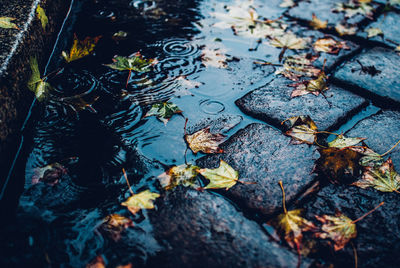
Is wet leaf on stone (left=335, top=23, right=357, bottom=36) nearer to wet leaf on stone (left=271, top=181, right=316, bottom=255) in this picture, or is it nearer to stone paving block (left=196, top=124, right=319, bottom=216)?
stone paving block (left=196, top=124, right=319, bottom=216)

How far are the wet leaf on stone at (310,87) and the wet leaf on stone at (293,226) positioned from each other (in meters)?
0.82

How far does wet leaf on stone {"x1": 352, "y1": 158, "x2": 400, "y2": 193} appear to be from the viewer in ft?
4.05

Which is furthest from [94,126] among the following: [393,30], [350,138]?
[393,30]

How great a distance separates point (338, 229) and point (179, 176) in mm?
696

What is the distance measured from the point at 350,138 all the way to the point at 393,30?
163cm

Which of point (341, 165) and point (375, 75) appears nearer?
point (341, 165)

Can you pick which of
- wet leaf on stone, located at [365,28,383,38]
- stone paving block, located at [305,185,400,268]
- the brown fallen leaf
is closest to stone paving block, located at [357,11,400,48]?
wet leaf on stone, located at [365,28,383,38]

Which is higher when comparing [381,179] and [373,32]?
[373,32]

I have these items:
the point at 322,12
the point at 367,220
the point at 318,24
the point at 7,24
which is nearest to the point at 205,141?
the point at 367,220

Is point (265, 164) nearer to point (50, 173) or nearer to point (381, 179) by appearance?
point (381, 179)

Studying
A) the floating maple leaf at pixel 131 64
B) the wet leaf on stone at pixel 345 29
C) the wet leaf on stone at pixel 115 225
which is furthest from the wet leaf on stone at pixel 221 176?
the wet leaf on stone at pixel 345 29

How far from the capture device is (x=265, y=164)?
1323 millimetres

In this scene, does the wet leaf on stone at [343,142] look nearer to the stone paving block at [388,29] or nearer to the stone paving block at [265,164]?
the stone paving block at [265,164]

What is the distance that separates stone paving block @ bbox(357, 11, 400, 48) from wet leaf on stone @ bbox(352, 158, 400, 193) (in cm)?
141
